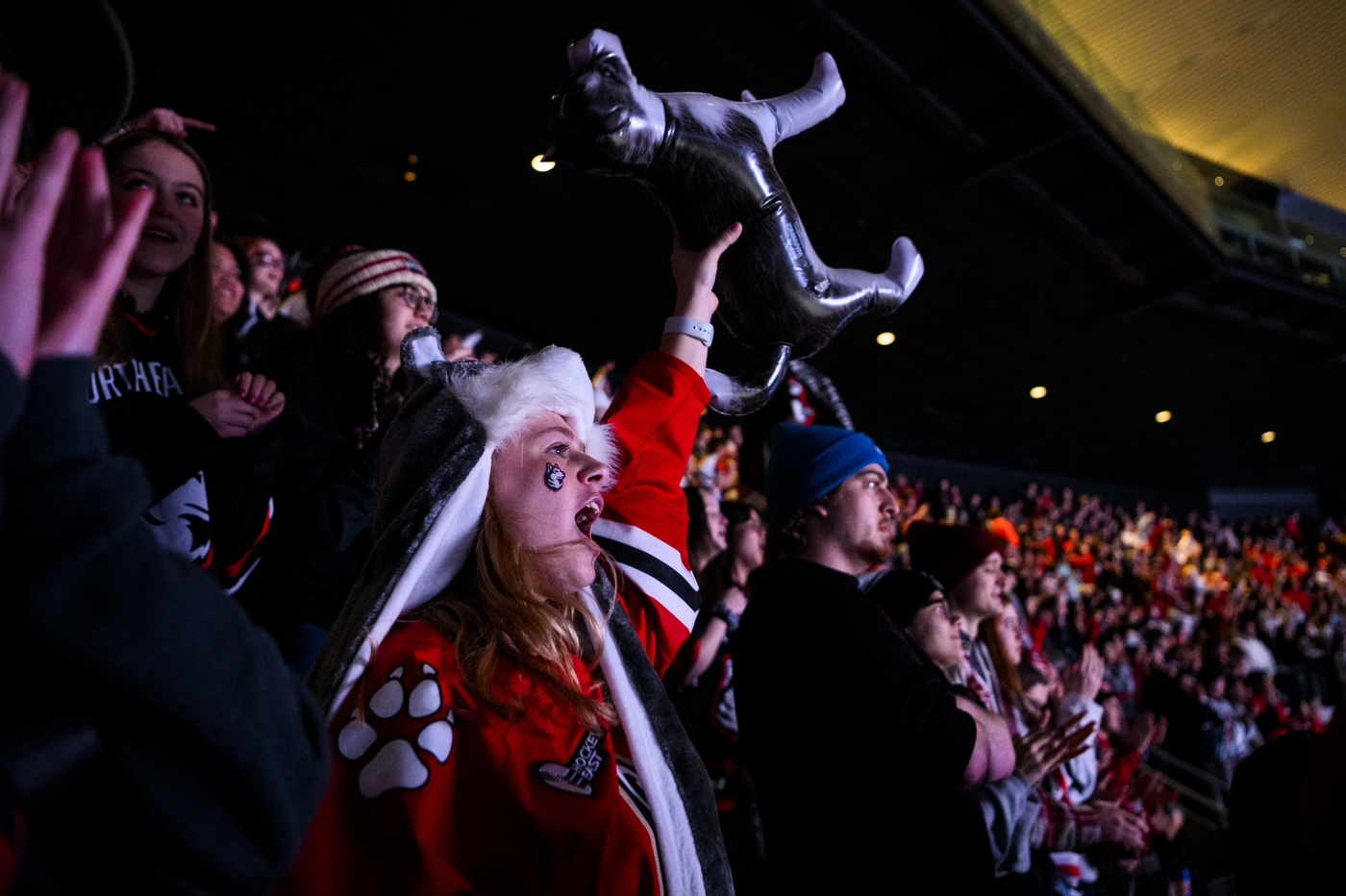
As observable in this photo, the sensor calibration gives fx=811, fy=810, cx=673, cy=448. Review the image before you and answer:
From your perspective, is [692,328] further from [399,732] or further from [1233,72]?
[1233,72]

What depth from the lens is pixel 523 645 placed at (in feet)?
3.40

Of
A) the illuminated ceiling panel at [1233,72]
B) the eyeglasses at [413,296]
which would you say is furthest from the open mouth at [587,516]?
the illuminated ceiling panel at [1233,72]

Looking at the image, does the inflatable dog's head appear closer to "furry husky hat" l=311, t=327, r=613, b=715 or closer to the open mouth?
"furry husky hat" l=311, t=327, r=613, b=715

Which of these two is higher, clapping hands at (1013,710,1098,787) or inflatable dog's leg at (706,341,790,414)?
inflatable dog's leg at (706,341,790,414)

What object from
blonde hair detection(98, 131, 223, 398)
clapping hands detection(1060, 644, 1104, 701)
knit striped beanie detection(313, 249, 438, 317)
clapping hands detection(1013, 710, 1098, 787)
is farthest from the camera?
clapping hands detection(1060, 644, 1104, 701)

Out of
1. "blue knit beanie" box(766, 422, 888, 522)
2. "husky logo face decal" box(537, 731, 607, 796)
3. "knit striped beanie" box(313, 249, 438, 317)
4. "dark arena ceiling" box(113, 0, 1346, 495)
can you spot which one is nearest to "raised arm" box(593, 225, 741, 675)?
"husky logo face decal" box(537, 731, 607, 796)

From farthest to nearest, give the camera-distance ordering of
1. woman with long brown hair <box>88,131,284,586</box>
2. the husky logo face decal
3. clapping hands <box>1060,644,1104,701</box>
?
clapping hands <box>1060,644,1104,701</box>, woman with long brown hair <box>88,131,284,586</box>, the husky logo face decal

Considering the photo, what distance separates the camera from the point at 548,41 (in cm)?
471

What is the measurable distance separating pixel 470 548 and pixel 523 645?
0.56 feet

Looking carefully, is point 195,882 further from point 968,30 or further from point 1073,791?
point 968,30

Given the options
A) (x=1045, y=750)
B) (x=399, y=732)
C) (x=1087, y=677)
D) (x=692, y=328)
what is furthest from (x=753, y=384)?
(x=1087, y=677)

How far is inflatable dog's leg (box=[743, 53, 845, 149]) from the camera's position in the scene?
1339mm

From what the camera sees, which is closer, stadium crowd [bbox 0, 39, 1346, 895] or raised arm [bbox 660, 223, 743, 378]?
stadium crowd [bbox 0, 39, 1346, 895]

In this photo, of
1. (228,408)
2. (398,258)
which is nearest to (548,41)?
(398,258)
